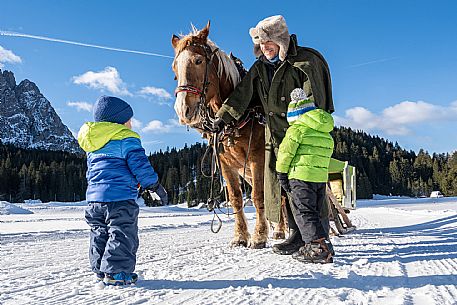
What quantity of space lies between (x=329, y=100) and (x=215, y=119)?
1.19m

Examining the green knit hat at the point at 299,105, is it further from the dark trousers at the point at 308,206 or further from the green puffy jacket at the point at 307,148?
the dark trousers at the point at 308,206

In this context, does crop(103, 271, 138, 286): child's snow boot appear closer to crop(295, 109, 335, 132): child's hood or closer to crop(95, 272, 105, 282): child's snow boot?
crop(95, 272, 105, 282): child's snow boot

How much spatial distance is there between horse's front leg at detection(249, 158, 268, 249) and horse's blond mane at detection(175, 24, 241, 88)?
3.37ft

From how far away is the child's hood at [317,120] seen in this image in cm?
324

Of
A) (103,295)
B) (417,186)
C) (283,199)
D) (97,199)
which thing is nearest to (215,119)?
(283,199)

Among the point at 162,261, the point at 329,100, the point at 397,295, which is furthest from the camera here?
the point at 329,100

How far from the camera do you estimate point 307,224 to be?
10.5 feet

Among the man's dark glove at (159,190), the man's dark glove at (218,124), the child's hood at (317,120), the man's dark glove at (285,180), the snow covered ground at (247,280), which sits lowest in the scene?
the snow covered ground at (247,280)

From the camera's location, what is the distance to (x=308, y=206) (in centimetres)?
323

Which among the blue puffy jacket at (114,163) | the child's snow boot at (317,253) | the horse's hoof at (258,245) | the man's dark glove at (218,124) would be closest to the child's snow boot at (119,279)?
the blue puffy jacket at (114,163)

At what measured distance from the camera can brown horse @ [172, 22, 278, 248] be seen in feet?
12.5

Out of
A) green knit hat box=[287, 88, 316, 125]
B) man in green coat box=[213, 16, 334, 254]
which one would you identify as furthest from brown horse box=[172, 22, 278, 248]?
green knit hat box=[287, 88, 316, 125]

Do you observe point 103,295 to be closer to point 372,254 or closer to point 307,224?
point 307,224

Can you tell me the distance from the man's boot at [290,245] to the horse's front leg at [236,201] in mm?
751
